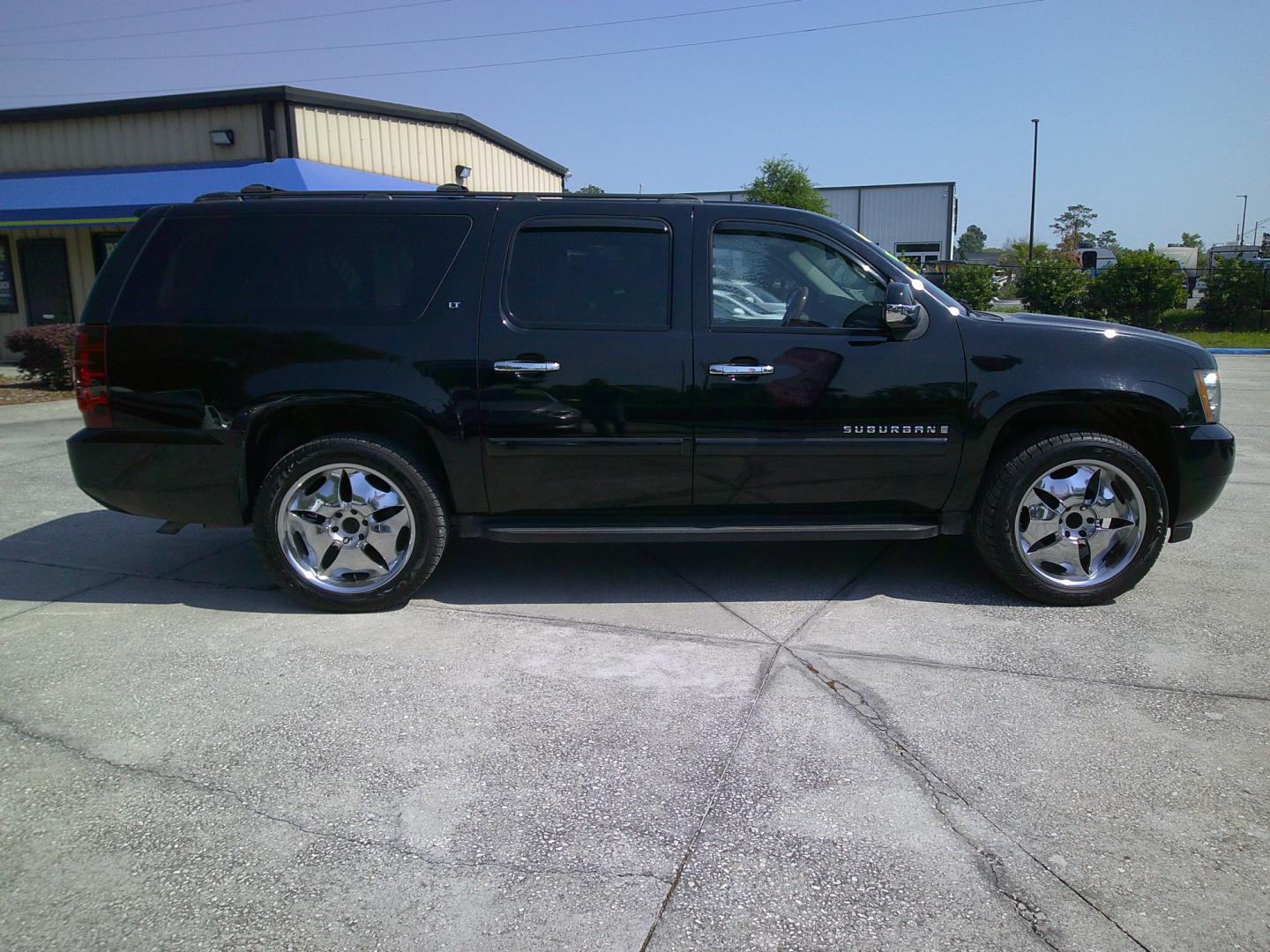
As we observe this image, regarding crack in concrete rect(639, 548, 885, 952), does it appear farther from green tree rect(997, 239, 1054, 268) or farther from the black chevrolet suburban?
green tree rect(997, 239, 1054, 268)

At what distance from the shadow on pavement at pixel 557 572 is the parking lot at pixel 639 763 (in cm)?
4

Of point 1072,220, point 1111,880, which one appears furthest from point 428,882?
point 1072,220

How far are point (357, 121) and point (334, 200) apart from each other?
13722 mm

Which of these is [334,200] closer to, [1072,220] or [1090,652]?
[1090,652]

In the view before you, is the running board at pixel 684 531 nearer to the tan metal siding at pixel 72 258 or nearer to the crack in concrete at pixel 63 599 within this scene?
the crack in concrete at pixel 63 599

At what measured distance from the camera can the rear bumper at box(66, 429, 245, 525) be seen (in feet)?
15.2

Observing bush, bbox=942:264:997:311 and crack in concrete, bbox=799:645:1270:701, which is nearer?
crack in concrete, bbox=799:645:1270:701

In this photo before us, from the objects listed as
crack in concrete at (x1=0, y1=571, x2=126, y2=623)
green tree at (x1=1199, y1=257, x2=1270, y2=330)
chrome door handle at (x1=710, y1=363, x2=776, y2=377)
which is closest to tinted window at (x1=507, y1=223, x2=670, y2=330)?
chrome door handle at (x1=710, y1=363, x2=776, y2=377)

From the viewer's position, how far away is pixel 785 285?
4723 mm

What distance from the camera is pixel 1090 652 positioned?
4.25m

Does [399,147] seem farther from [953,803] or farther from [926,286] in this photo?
[953,803]

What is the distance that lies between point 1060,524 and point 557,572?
268 cm

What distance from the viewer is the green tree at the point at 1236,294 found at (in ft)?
81.8

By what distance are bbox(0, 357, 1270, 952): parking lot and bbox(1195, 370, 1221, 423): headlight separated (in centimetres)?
97
